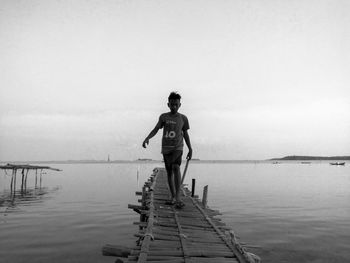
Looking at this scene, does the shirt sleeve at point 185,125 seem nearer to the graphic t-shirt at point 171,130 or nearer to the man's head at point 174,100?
the graphic t-shirt at point 171,130

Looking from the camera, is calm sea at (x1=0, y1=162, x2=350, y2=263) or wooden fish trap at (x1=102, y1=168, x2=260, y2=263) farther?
calm sea at (x1=0, y1=162, x2=350, y2=263)

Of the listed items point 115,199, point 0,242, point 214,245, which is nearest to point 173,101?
point 214,245

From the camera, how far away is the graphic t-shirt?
802 centimetres

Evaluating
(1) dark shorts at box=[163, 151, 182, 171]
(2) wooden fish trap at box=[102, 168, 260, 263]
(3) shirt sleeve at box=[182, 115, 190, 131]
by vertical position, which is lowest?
(2) wooden fish trap at box=[102, 168, 260, 263]

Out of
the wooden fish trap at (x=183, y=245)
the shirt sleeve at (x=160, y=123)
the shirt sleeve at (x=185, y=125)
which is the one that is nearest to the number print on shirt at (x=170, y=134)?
the shirt sleeve at (x=160, y=123)

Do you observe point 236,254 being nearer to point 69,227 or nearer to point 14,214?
point 69,227

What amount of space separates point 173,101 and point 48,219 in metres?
12.5

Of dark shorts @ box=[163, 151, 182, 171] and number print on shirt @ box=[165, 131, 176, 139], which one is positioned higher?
number print on shirt @ box=[165, 131, 176, 139]

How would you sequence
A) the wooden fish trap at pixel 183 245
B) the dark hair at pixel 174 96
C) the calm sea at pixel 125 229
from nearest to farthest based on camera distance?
the wooden fish trap at pixel 183 245 < the dark hair at pixel 174 96 < the calm sea at pixel 125 229

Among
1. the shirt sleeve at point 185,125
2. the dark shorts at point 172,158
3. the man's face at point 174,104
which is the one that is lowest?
the dark shorts at point 172,158

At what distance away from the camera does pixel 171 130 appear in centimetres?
805

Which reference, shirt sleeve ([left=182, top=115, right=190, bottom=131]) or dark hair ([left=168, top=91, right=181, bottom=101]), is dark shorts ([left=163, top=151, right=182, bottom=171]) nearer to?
shirt sleeve ([left=182, top=115, right=190, bottom=131])

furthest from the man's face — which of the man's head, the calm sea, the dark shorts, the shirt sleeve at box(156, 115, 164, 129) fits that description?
the calm sea

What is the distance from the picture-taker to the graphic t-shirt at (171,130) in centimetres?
802
